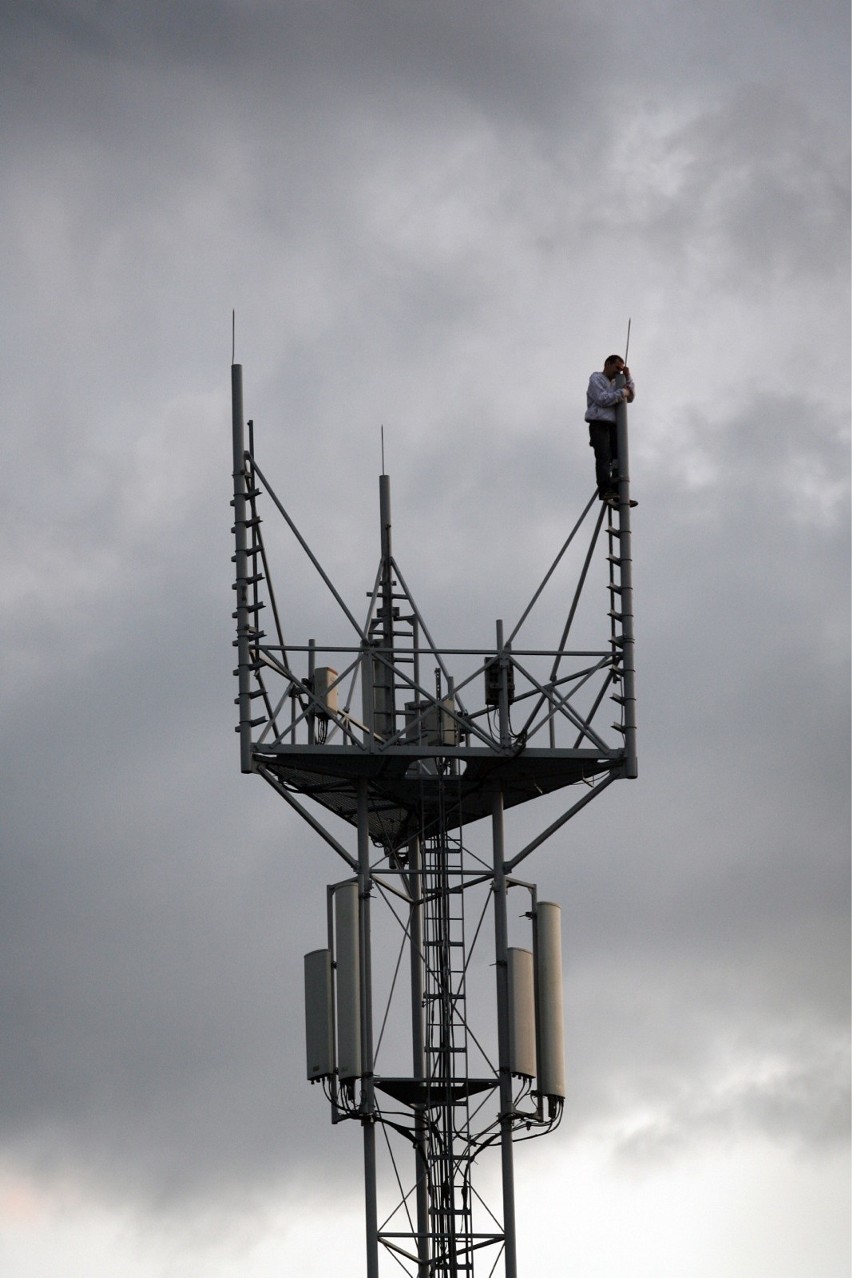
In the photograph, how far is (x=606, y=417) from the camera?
8806 centimetres

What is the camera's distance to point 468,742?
285 ft

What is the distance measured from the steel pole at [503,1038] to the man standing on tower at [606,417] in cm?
593

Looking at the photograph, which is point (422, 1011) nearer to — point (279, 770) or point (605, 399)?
point (279, 770)

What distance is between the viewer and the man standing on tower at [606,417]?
8788 centimetres

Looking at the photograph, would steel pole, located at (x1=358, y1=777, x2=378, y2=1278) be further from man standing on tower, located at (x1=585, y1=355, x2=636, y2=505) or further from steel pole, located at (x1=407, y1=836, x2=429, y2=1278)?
man standing on tower, located at (x1=585, y1=355, x2=636, y2=505)

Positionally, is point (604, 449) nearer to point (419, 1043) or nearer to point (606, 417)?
point (606, 417)

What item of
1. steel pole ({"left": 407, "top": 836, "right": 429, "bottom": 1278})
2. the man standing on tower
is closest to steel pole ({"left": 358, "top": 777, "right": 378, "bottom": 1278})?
steel pole ({"left": 407, "top": 836, "right": 429, "bottom": 1278})

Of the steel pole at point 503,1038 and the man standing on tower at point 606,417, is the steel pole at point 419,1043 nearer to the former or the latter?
the steel pole at point 503,1038

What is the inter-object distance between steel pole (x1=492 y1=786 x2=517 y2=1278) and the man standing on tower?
19.5 ft

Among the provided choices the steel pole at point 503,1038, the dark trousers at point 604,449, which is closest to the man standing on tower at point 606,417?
the dark trousers at point 604,449

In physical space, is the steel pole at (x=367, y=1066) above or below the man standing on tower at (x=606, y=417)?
below

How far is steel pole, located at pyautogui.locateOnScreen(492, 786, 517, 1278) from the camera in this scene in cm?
8425

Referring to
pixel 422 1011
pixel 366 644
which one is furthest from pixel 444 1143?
pixel 366 644

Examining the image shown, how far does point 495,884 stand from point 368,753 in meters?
3.39
